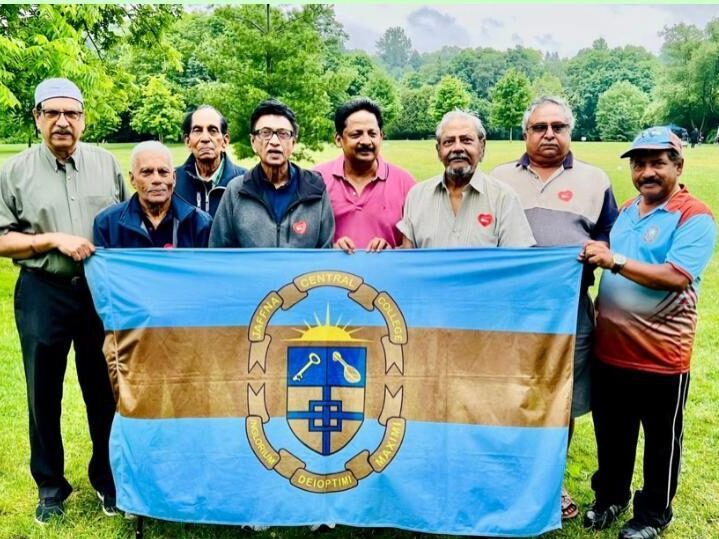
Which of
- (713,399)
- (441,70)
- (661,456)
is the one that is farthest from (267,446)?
(441,70)

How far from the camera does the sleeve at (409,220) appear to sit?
441 cm

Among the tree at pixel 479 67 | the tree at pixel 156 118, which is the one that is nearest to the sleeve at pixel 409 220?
the tree at pixel 156 118

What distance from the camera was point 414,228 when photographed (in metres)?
4.40

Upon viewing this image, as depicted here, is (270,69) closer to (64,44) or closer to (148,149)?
(64,44)

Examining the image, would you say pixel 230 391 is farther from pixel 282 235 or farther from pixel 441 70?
pixel 441 70

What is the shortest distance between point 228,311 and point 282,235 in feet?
1.87

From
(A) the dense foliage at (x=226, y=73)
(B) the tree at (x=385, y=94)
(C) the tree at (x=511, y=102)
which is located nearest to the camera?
(A) the dense foliage at (x=226, y=73)

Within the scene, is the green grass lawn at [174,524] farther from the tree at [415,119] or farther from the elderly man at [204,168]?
the tree at [415,119]

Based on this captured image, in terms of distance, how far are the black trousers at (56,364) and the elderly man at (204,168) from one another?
1116 millimetres

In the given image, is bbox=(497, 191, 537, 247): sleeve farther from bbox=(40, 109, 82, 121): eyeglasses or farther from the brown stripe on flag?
bbox=(40, 109, 82, 121): eyeglasses

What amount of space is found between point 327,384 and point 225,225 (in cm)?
116

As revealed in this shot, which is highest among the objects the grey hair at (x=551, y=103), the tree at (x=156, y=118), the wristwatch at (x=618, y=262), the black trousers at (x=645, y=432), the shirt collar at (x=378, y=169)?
the tree at (x=156, y=118)

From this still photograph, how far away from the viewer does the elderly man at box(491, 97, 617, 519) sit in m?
4.46

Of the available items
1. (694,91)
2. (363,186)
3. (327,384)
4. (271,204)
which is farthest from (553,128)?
(694,91)
